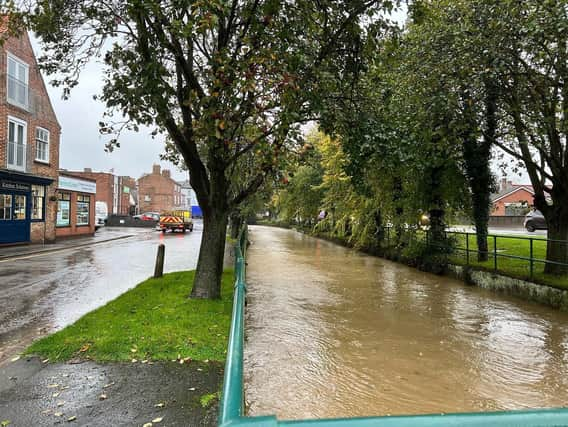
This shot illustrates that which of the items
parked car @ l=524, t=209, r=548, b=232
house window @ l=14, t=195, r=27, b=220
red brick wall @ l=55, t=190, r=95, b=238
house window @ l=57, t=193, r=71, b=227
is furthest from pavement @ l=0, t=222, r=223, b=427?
parked car @ l=524, t=209, r=548, b=232

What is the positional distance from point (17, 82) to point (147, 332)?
60.4 ft

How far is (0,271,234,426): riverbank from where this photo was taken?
378cm

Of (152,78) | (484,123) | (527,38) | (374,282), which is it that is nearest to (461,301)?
(374,282)

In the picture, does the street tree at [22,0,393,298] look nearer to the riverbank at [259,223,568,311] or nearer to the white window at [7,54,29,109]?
the riverbank at [259,223,568,311]

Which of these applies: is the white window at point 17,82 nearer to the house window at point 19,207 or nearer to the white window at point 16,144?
the white window at point 16,144

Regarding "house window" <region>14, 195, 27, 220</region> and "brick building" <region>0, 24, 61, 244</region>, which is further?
"house window" <region>14, 195, 27, 220</region>

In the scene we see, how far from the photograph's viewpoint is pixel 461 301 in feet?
35.0

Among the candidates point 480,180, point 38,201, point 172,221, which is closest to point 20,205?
point 38,201

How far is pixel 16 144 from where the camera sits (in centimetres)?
1905

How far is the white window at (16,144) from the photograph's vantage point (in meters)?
18.7

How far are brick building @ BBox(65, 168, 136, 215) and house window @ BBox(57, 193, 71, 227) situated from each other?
89.9 feet

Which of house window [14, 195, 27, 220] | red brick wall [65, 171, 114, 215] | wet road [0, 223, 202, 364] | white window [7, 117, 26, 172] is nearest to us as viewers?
wet road [0, 223, 202, 364]

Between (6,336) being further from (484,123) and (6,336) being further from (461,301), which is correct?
(484,123)

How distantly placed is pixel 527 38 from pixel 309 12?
5.39 m
